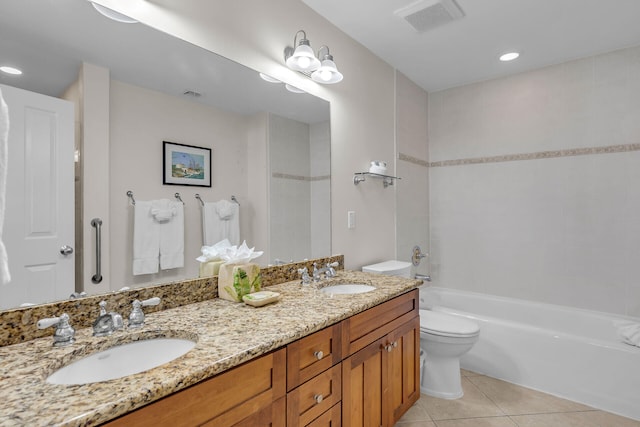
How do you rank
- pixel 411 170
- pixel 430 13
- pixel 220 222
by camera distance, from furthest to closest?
pixel 411 170 → pixel 430 13 → pixel 220 222

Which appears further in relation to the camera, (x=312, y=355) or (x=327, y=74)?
(x=327, y=74)

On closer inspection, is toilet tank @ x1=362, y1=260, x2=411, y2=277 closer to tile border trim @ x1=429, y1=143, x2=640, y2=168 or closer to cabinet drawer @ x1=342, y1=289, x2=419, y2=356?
cabinet drawer @ x1=342, y1=289, x2=419, y2=356

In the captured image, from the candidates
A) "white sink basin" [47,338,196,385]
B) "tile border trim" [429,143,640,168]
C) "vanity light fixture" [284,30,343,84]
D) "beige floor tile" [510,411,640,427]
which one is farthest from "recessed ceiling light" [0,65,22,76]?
"tile border trim" [429,143,640,168]

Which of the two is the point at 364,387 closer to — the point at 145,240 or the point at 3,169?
the point at 145,240

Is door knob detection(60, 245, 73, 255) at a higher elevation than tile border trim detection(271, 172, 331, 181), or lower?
lower

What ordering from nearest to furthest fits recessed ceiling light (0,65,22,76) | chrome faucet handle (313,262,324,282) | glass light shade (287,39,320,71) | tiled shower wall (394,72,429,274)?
recessed ceiling light (0,65,22,76), glass light shade (287,39,320,71), chrome faucet handle (313,262,324,282), tiled shower wall (394,72,429,274)

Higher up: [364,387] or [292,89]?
[292,89]

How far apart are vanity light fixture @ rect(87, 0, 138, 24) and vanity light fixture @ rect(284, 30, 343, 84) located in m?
Result: 0.75

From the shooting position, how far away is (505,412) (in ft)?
6.46

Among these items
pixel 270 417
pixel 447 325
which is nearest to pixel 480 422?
pixel 447 325

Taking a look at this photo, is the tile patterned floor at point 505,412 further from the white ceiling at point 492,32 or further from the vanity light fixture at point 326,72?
the white ceiling at point 492,32

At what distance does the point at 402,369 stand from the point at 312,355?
2.60ft

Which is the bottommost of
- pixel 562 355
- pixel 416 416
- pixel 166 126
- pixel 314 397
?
pixel 416 416

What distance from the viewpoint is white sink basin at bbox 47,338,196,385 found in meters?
0.83
